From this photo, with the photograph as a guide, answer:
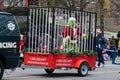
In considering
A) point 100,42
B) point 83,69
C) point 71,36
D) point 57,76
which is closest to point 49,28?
point 71,36

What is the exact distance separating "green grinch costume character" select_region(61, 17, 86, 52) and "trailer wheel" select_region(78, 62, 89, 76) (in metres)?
0.62

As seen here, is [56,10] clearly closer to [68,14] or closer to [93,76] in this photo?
[68,14]

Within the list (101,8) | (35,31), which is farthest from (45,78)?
(101,8)

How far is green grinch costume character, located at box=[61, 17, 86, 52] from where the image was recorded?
1683 cm

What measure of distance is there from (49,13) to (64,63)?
1.89 m

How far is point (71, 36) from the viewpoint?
17.1 meters

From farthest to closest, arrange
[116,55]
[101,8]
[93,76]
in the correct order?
[101,8] < [93,76] < [116,55]

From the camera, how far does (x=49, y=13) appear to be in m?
16.5

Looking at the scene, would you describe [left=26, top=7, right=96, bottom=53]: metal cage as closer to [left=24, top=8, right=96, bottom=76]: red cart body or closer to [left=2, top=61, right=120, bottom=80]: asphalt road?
[left=24, top=8, right=96, bottom=76]: red cart body

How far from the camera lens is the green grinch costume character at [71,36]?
16.8 meters

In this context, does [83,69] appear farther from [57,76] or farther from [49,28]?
[49,28]

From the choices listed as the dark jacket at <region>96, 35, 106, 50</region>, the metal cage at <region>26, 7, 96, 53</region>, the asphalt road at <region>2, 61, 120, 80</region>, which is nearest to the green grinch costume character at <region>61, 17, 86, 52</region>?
the metal cage at <region>26, 7, 96, 53</region>

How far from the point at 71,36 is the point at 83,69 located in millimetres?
1409

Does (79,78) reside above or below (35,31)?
below
